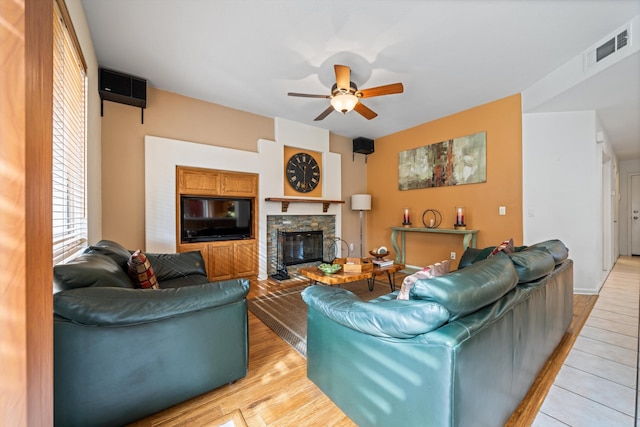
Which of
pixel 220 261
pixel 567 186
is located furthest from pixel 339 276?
pixel 567 186

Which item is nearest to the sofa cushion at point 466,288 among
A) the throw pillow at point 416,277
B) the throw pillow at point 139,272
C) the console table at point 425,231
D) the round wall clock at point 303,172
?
the throw pillow at point 416,277

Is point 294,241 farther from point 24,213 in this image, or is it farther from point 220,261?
point 24,213

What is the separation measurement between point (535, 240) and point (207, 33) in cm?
459

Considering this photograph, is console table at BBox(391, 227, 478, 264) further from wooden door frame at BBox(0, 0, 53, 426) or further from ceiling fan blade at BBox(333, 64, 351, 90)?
wooden door frame at BBox(0, 0, 53, 426)

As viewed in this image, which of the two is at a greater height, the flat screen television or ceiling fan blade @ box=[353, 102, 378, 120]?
ceiling fan blade @ box=[353, 102, 378, 120]

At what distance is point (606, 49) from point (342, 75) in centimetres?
247

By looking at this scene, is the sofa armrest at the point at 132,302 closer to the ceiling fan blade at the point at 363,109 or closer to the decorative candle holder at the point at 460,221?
the ceiling fan blade at the point at 363,109

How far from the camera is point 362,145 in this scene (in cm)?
536

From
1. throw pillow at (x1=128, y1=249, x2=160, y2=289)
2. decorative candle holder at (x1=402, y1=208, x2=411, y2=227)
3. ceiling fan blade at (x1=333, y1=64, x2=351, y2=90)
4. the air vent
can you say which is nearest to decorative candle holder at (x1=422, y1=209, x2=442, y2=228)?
decorative candle holder at (x1=402, y1=208, x2=411, y2=227)

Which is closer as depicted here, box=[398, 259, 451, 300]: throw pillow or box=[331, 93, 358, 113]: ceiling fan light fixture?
box=[398, 259, 451, 300]: throw pillow

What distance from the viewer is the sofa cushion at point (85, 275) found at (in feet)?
3.87

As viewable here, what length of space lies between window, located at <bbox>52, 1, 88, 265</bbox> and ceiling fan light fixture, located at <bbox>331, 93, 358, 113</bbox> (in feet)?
7.15

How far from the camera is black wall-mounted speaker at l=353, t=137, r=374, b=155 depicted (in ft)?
17.6

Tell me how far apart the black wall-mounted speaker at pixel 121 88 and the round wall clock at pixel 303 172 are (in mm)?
2276
